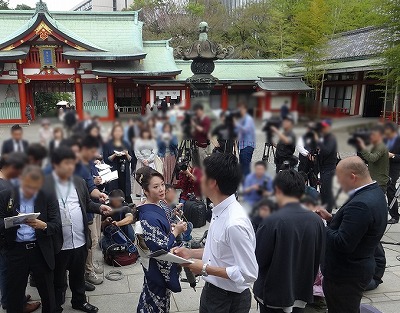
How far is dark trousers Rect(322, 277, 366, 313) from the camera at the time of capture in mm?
2779

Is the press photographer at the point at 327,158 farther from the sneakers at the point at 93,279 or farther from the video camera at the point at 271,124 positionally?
the sneakers at the point at 93,279

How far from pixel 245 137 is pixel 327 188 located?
961mm

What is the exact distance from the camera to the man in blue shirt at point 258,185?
1536mm

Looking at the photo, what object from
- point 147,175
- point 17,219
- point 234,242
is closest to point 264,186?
Answer: point 234,242

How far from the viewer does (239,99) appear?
1.32 meters

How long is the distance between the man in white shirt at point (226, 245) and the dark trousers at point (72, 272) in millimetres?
1702

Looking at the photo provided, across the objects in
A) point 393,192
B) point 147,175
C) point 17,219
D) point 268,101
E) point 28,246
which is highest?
point 268,101

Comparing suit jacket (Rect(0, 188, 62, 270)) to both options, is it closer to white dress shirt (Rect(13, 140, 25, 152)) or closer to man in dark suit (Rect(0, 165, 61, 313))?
man in dark suit (Rect(0, 165, 61, 313))

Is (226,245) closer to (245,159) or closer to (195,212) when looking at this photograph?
(245,159)

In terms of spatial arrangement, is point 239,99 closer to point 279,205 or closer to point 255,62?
point 279,205

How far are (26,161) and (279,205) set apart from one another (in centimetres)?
115

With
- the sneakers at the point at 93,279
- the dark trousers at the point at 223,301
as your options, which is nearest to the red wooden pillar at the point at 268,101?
the dark trousers at the point at 223,301

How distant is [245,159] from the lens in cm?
173

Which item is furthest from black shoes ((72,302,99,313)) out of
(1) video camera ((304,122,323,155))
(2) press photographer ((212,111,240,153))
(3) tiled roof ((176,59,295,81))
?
(3) tiled roof ((176,59,295,81))
